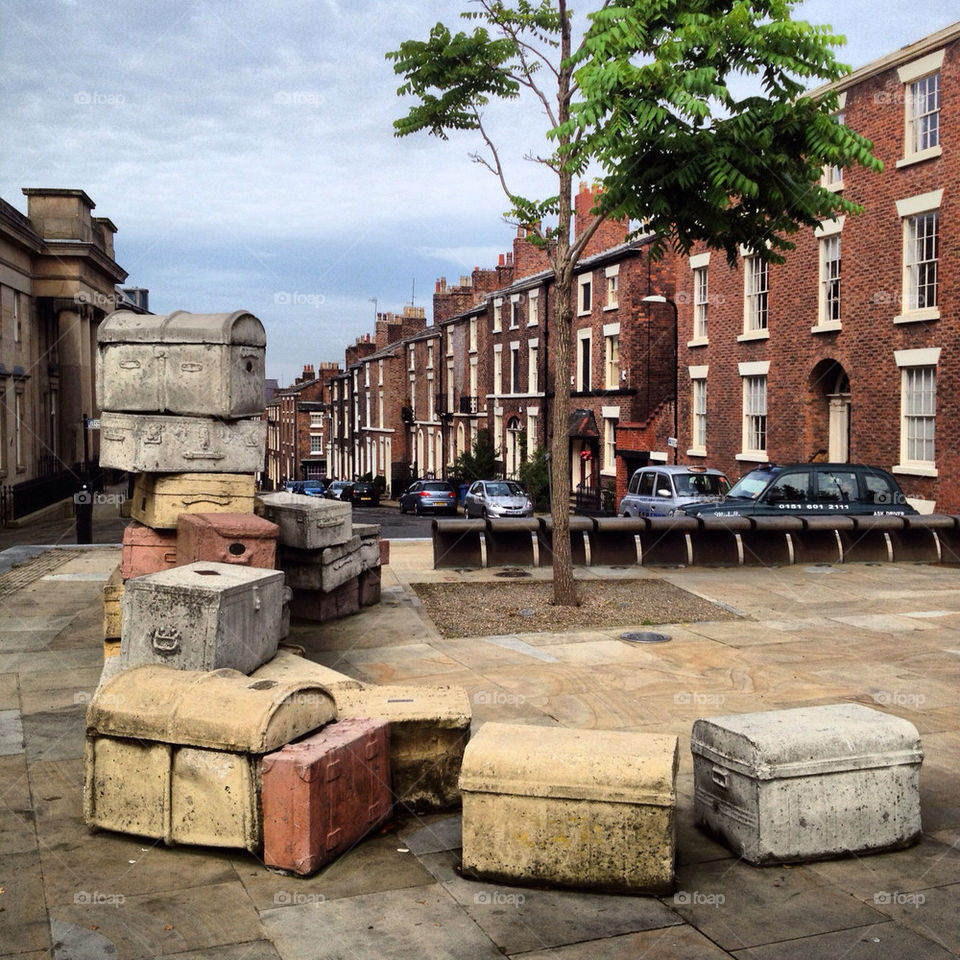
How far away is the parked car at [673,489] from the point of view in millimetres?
22391

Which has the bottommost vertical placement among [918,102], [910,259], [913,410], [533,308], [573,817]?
[573,817]

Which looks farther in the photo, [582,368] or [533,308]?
[533,308]

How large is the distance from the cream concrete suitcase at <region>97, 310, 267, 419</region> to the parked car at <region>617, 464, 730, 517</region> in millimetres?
12714

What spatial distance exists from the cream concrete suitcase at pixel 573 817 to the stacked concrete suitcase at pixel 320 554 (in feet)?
21.2

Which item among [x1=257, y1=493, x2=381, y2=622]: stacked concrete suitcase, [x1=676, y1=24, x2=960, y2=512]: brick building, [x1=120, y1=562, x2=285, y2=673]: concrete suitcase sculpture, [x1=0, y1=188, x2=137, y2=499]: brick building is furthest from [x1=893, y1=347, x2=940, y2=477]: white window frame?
[x1=0, y1=188, x2=137, y2=499]: brick building

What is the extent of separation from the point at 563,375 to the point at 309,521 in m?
4.29

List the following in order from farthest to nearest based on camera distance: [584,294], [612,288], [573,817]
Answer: [584,294] < [612,288] < [573,817]

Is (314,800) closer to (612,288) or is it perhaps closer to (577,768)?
(577,768)

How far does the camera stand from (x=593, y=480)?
134ft

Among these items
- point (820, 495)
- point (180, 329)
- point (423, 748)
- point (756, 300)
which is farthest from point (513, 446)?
point (423, 748)

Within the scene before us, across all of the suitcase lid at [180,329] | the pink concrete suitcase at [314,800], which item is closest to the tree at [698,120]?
the suitcase lid at [180,329]

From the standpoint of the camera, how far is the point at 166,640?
25.8 ft

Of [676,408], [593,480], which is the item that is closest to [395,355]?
[593,480]

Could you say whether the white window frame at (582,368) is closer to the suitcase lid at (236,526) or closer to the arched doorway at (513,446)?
the arched doorway at (513,446)
